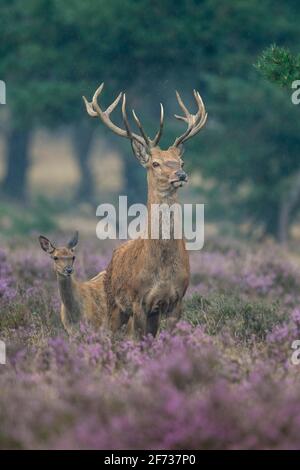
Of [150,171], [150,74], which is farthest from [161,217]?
[150,74]

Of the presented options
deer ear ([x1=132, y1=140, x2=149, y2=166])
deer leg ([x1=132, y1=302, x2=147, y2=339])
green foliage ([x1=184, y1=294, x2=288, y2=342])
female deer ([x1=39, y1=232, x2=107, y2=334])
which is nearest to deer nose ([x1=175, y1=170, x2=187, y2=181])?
deer ear ([x1=132, y1=140, x2=149, y2=166])

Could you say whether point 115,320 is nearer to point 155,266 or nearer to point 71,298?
point 71,298

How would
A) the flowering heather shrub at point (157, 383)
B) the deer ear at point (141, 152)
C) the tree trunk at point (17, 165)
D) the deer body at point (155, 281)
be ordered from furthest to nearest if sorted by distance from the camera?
the tree trunk at point (17, 165) < the deer ear at point (141, 152) < the deer body at point (155, 281) < the flowering heather shrub at point (157, 383)

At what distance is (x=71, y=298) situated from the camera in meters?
11.3

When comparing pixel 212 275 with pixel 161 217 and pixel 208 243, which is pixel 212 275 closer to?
pixel 208 243

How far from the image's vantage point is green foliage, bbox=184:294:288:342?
35.4 ft

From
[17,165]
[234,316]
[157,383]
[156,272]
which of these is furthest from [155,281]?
[17,165]

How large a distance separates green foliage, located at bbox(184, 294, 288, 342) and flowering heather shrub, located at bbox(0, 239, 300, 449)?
0.02m

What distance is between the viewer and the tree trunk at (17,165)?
132ft

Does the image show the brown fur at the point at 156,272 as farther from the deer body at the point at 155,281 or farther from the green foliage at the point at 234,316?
the green foliage at the point at 234,316

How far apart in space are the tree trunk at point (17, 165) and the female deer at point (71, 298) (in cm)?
2862

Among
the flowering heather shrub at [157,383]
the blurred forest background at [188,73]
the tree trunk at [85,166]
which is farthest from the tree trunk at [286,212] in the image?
the tree trunk at [85,166]

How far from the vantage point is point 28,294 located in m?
12.8

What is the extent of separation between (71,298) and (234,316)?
1764mm
